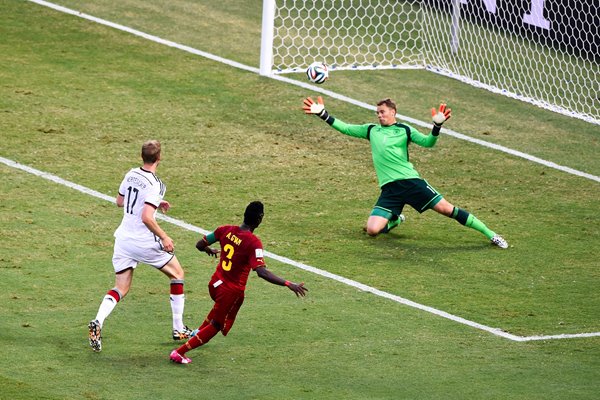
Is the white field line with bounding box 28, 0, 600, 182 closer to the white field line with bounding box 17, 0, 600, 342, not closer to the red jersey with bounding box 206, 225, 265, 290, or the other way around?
the white field line with bounding box 17, 0, 600, 342

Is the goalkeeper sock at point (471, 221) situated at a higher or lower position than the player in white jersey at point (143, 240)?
lower

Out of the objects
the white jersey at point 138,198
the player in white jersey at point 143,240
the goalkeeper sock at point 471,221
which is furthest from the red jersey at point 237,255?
the goalkeeper sock at point 471,221

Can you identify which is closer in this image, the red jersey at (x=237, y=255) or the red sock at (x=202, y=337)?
the red jersey at (x=237, y=255)

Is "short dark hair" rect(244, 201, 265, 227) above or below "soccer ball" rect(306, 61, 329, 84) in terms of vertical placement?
above

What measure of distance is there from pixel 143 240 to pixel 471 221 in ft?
16.3

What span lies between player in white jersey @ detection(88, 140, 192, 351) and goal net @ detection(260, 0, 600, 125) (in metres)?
9.43

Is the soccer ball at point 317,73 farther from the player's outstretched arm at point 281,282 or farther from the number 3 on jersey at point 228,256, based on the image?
the player's outstretched arm at point 281,282

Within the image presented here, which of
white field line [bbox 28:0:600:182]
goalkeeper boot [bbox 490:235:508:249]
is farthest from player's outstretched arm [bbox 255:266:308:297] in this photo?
white field line [bbox 28:0:600:182]

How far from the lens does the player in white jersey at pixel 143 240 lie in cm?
1136

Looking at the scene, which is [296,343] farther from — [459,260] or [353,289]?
[459,260]

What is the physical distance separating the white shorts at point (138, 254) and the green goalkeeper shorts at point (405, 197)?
13.3ft

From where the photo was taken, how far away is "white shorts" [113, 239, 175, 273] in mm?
11578

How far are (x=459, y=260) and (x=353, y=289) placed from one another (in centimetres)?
167

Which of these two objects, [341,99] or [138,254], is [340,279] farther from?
[341,99]
